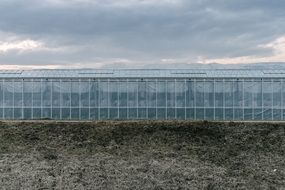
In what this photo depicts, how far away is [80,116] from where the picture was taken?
107ft

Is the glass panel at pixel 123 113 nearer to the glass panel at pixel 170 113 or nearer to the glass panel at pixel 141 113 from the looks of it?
the glass panel at pixel 141 113

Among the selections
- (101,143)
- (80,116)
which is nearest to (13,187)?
(101,143)

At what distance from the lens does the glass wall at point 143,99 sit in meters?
32.4

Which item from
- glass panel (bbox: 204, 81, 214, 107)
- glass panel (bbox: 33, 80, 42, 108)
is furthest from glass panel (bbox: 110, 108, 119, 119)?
glass panel (bbox: 204, 81, 214, 107)

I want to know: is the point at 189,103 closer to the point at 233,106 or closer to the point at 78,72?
the point at 233,106

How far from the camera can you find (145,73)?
34.1m

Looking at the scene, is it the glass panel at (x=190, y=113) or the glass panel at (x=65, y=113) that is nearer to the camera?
the glass panel at (x=190, y=113)

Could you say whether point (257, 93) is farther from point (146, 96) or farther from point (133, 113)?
point (133, 113)

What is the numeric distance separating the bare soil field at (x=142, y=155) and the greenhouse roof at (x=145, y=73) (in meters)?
9.14

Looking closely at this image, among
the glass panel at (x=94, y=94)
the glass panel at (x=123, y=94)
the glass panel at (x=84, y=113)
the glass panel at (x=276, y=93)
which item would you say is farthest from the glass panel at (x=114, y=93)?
the glass panel at (x=276, y=93)

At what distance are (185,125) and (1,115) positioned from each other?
48.7 ft

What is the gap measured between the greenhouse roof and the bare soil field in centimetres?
914

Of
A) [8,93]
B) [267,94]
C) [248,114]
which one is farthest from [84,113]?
[267,94]

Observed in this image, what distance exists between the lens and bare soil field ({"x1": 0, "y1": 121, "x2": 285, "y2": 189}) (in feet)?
59.3
